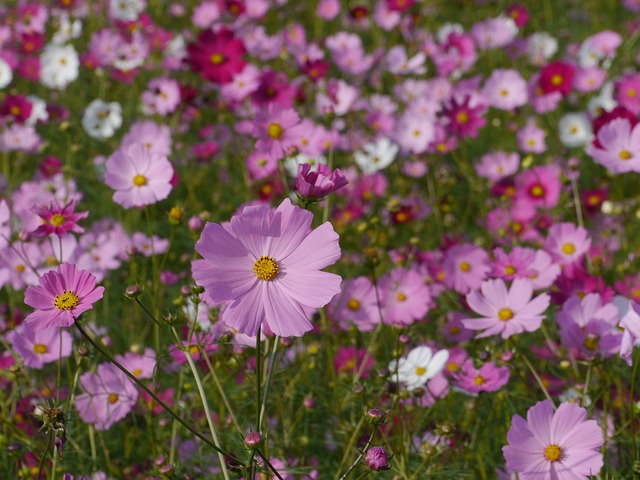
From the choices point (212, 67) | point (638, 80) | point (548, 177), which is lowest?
point (548, 177)

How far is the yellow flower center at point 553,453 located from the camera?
42.6 inches

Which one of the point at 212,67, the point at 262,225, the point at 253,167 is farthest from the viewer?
the point at 253,167

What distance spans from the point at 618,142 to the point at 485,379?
792 mm

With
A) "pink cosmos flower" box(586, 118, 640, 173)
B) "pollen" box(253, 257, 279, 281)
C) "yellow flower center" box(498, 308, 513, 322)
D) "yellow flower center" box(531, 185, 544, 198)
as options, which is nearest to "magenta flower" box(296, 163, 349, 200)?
"pollen" box(253, 257, 279, 281)

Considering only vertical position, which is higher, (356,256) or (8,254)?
(356,256)

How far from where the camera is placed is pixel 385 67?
326 cm

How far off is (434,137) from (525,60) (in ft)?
4.06

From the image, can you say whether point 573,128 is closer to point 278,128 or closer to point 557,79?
point 557,79

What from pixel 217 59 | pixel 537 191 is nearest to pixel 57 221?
pixel 217 59

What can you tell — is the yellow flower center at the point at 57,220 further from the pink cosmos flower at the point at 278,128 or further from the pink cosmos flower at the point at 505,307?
the pink cosmos flower at the point at 505,307

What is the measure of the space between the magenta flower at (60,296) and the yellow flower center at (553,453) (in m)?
0.72

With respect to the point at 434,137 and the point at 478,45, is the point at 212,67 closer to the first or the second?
the point at 434,137

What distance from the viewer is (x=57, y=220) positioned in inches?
50.4

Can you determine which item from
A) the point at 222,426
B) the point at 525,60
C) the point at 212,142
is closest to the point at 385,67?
the point at 525,60
